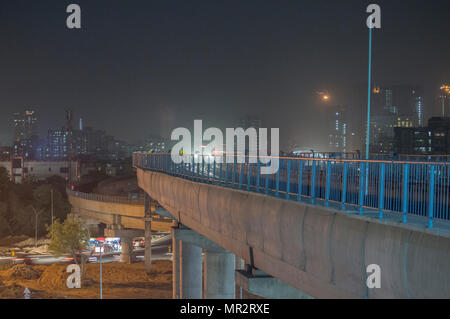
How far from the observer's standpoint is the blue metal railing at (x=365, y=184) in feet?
29.8

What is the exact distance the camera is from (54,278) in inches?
1662

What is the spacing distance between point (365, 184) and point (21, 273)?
39624 millimetres

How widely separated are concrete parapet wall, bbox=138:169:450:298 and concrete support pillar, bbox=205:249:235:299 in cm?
530

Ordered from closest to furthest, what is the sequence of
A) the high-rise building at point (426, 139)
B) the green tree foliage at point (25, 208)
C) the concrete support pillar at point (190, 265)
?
the concrete support pillar at point (190, 265)
the high-rise building at point (426, 139)
the green tree foliage at point (25, 208)

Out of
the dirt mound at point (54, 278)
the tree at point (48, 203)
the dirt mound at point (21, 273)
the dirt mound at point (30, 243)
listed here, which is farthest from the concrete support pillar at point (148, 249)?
the tree at point (48, 203)

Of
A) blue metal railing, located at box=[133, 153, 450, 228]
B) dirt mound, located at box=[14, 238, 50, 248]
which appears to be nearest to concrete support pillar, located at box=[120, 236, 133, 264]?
dirt mound, located at box=[14, 238, 50, 248]

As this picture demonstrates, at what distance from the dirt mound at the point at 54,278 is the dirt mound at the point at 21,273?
0.85 metres

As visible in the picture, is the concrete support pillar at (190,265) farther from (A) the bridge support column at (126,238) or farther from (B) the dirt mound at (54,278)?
(A) the bridge support column at (126,238)

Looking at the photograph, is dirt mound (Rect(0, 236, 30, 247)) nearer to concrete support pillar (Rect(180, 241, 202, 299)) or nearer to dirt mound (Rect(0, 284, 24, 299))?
dirt mound (Rect(0, 284, 24, 299))

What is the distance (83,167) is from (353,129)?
334 feet

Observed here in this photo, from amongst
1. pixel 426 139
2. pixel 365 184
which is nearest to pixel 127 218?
pixel 426 139

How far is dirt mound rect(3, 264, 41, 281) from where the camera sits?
141ft

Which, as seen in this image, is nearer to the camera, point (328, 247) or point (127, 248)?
point (328, 247)

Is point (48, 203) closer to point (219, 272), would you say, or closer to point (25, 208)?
point (25, 208)
